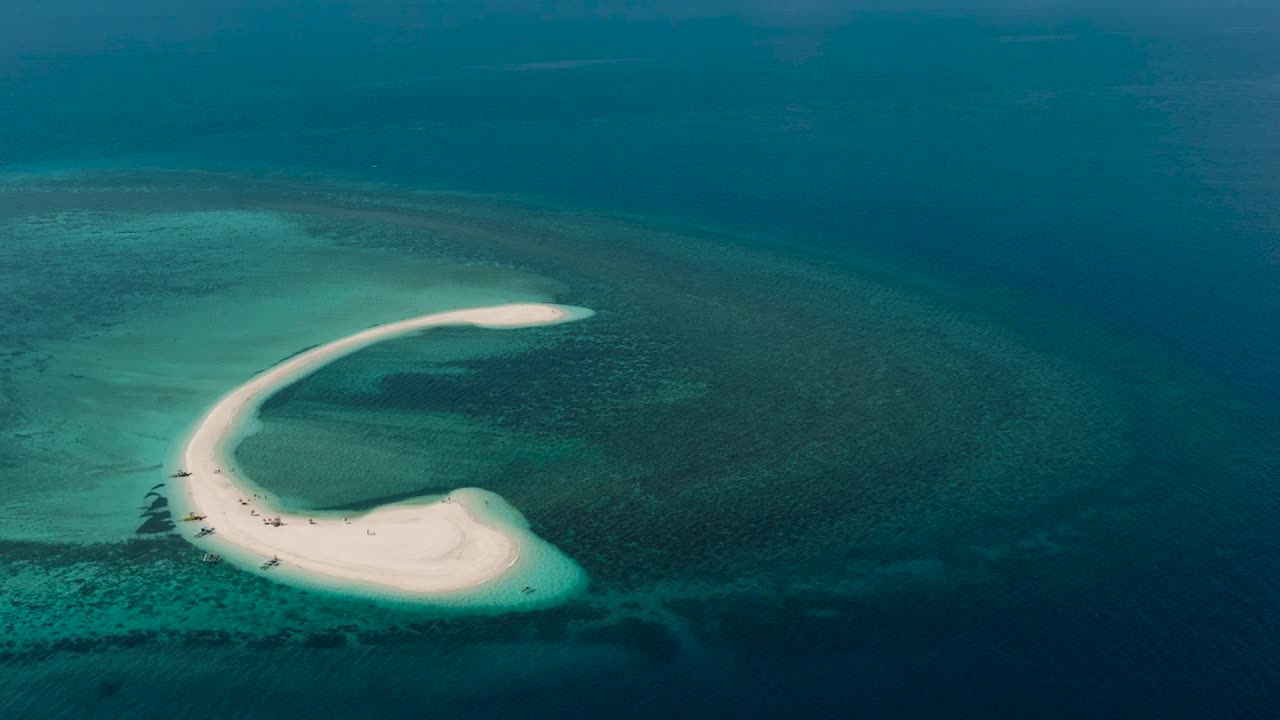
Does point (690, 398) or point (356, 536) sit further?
point (690, 398)

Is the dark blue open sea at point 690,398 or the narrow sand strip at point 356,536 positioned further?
the narrow sand strip at point 356,536

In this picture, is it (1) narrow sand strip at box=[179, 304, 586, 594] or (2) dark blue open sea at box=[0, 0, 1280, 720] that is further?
(1) narrow sand strip at box=[179, 304, 586, 594]

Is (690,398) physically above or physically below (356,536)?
above

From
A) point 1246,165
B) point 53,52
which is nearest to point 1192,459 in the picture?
point 1246,165

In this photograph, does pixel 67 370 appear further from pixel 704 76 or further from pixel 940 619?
pixel 704 76
